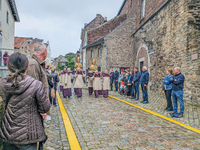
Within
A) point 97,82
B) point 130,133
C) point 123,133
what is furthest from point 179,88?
point 97,82

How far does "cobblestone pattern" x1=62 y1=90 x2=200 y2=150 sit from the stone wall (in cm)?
396

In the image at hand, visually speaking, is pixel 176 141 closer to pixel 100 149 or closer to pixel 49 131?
pixel 100 149

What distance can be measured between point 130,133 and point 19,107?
10.1 feet

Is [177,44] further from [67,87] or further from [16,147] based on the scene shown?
[16,147]

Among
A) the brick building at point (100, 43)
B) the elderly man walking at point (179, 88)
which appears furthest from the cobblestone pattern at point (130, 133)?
the brick building at point (100, 43)

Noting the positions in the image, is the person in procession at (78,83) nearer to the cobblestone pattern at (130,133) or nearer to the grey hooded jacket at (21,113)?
the cobblestone pattern at (130,133)

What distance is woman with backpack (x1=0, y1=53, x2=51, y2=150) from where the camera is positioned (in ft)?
5.94

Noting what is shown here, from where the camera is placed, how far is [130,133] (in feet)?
13.8

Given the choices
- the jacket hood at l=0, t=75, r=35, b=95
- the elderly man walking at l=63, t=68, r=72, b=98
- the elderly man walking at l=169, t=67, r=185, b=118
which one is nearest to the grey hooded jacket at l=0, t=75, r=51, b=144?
the jacket hood at l=0, t=75, r=35, b=95

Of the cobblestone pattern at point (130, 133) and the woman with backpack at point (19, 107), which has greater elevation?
the woman with backpack at point (19, 107)

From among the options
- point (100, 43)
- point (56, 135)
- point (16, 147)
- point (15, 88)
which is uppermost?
point (100, 43)

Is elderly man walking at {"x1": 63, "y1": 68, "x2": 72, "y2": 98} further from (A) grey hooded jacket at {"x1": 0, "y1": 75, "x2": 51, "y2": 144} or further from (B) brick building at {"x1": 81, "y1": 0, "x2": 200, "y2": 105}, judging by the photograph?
(A) grey hooded jacket at {"x1": 0, "y1": 75, "x2": 51, "y2": 144}

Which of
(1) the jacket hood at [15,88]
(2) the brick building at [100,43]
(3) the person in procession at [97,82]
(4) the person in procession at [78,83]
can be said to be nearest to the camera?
(1) the jacket hood at [15,88]

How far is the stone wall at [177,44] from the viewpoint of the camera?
826 cm
